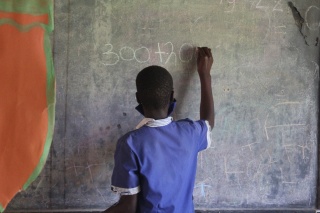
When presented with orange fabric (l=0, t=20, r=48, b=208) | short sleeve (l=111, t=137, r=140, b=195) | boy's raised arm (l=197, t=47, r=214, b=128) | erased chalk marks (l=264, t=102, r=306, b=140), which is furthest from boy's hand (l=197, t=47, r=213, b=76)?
orange fabric (l=0, t=20, r=48, b=208)

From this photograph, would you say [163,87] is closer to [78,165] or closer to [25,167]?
[78,165]

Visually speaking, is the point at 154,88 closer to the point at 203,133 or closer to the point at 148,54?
the point at 203,133

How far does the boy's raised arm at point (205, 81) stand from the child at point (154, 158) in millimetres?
345

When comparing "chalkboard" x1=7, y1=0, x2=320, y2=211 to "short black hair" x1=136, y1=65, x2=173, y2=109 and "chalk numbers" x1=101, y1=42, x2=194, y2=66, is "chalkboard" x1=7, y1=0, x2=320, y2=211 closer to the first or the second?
"chalk numbers" x1=101, y1=42, x2=194, y2=66

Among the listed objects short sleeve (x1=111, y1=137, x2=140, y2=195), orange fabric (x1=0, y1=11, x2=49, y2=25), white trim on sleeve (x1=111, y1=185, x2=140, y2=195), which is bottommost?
white trim on sleeve (x1=111, y1=185, x2=140, y2=195)

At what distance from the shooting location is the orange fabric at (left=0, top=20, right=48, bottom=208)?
79.2 inches

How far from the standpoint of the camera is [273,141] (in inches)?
86.7

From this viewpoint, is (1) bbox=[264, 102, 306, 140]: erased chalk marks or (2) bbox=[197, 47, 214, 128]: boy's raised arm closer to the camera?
(2) bbox=[197, 47, 214, 128]: boy's raised arm

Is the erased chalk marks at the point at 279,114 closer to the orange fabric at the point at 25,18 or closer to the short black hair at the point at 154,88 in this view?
the short black hair at the point at 154,88

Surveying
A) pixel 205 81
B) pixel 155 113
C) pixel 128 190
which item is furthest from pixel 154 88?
pixel 205 81

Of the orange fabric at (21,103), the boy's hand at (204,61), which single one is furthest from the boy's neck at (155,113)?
the orange fabric at (21,103)

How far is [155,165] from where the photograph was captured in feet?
5.22

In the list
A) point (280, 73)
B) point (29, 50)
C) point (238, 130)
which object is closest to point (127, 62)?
point (29, 50)

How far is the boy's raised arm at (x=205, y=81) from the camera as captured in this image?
2020 mm
